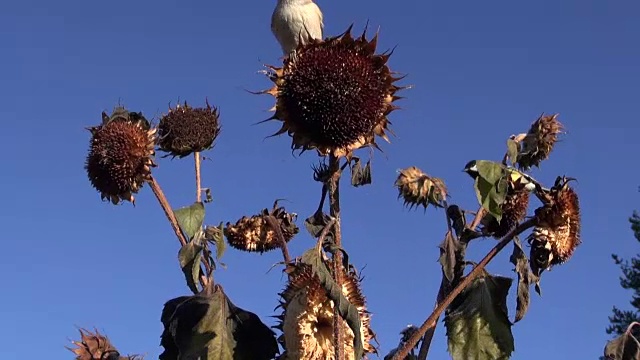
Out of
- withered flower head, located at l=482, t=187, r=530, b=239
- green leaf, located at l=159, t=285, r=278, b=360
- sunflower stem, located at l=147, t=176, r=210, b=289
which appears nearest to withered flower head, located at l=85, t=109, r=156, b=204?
sunflower stem, located at l=147, t=176, r=210, b=289

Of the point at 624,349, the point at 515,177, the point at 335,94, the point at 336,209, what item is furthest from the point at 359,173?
the point at 624,349

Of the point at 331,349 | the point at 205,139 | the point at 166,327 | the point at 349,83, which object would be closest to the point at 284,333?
the point at 331,349

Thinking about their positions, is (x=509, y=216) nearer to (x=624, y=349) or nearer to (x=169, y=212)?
(x=624, y=349)

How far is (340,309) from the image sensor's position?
2350 millimetres

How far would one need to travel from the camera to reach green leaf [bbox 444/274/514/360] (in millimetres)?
2889

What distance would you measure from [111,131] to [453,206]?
106cm

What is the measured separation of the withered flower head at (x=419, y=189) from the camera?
297cm

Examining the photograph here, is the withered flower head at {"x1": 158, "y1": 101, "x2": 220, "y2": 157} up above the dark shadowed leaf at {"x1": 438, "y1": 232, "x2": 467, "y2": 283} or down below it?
above

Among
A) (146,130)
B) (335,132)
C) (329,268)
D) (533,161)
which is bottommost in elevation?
(329,268)

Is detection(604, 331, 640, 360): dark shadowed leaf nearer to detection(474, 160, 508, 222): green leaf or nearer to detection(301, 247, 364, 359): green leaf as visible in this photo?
detection(474, 160, 508, 222): green leaf

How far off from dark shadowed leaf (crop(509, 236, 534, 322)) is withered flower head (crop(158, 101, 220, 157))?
1.02m

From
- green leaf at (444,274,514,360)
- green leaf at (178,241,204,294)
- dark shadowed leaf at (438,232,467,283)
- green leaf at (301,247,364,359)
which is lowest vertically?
green leaf at (301,247,364,359)

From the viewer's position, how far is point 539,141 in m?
3.16

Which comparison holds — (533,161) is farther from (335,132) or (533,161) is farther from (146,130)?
(146,130)
